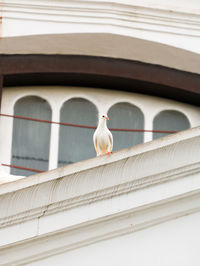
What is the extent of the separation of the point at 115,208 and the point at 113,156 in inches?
19.6

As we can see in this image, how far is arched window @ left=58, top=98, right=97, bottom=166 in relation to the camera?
1702cm

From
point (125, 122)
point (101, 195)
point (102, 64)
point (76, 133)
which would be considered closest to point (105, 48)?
point (102, 64)

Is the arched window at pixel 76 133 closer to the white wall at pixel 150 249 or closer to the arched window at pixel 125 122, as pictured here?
the arched window at pixel 125 122

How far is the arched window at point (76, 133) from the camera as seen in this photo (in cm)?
1702

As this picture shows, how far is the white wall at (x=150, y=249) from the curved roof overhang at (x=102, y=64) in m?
6.83

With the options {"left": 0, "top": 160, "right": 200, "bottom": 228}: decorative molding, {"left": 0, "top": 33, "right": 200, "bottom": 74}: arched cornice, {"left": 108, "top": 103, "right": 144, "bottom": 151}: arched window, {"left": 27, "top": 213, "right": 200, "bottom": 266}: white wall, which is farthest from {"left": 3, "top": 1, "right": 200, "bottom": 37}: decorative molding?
{"left": 27, "top": 213, "right": 200, "bottom": 266}: white wall

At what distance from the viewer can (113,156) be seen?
1114 centimetres

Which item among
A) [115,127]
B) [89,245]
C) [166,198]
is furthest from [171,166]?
[115,127]

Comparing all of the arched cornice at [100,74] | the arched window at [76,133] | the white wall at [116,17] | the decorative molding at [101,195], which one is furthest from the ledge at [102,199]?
the white wall at [116,17]

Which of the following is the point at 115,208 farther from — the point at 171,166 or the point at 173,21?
the point at 173,21

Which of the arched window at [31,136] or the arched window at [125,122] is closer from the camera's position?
the arched window at [31,136]

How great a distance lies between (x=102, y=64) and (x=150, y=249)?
7.37 m

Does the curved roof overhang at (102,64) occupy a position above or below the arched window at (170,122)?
above

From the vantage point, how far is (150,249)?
10.6 metres
